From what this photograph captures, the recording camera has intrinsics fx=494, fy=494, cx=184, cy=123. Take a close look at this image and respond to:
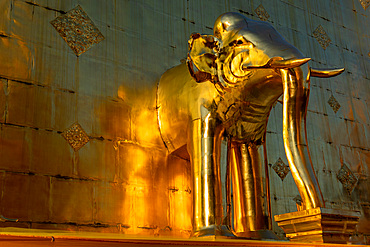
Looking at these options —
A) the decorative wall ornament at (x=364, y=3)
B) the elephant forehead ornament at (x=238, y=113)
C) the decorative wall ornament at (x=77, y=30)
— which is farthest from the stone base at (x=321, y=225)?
the decorative wall ornament at (x=364, y=3)

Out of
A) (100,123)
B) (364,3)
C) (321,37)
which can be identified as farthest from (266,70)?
(364,3)

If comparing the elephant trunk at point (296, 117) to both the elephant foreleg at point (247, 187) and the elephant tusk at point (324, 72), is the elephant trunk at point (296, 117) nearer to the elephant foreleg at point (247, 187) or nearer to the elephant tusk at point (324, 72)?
the elephant tusk at point (324, 72)

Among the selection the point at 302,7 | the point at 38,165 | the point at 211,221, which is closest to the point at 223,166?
the point at 211,221

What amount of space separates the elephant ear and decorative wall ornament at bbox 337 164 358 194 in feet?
4.25

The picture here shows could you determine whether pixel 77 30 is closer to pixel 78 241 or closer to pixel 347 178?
pixel 78 241

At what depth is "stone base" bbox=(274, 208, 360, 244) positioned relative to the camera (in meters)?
1.42

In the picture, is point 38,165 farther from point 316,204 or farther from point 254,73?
point 316,204

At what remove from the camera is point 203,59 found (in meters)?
1.79

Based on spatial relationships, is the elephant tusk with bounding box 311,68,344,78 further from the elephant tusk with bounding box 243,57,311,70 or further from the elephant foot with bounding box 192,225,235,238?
the elephant foot with bounding box 192,225,235,238

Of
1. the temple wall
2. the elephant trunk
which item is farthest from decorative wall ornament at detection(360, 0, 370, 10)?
the elephant trunk

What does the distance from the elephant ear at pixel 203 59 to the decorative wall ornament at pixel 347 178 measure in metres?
1.30

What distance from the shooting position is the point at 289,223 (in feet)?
4.95

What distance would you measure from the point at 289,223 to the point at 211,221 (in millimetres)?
271

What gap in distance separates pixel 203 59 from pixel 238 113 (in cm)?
24
